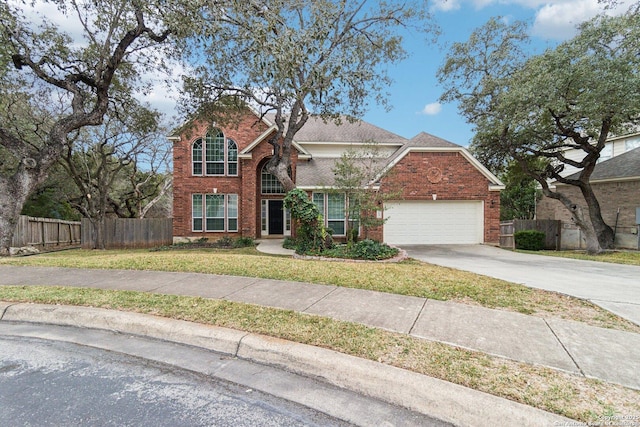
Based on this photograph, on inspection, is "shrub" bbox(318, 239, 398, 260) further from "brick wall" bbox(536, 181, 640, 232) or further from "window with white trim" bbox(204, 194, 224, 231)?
"brick wall" bbox(536, 181, 640, 232)

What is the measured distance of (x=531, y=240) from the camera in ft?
55.8

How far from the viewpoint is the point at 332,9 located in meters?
11.5

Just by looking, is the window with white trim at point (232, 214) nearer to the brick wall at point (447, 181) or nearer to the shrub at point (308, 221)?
the shrub at point (308, 221)

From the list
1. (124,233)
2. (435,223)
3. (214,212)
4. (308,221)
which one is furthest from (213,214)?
(435,223)

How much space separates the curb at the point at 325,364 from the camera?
8.22 ft

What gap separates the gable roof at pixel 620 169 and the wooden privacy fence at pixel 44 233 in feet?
91.0

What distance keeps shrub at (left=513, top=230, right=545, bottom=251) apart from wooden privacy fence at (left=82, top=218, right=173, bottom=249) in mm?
18991

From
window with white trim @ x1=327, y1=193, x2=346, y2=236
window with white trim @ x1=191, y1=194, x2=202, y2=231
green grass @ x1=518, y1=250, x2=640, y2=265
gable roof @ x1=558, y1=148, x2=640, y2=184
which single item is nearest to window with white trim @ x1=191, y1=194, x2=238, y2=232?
window with white trim @ x1=191, y1=194, x2=202, y2=231

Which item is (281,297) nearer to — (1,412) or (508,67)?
(1,412)

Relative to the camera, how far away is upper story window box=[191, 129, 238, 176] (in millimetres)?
18828

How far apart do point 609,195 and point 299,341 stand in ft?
68.9

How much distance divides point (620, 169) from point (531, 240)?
242 inches

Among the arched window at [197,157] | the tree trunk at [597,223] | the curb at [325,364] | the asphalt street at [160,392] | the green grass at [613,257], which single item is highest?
the arched window at [197,157]

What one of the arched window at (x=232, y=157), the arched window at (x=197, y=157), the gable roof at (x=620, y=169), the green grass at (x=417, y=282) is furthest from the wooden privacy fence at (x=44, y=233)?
the gable roof at (x=620, y=169)
